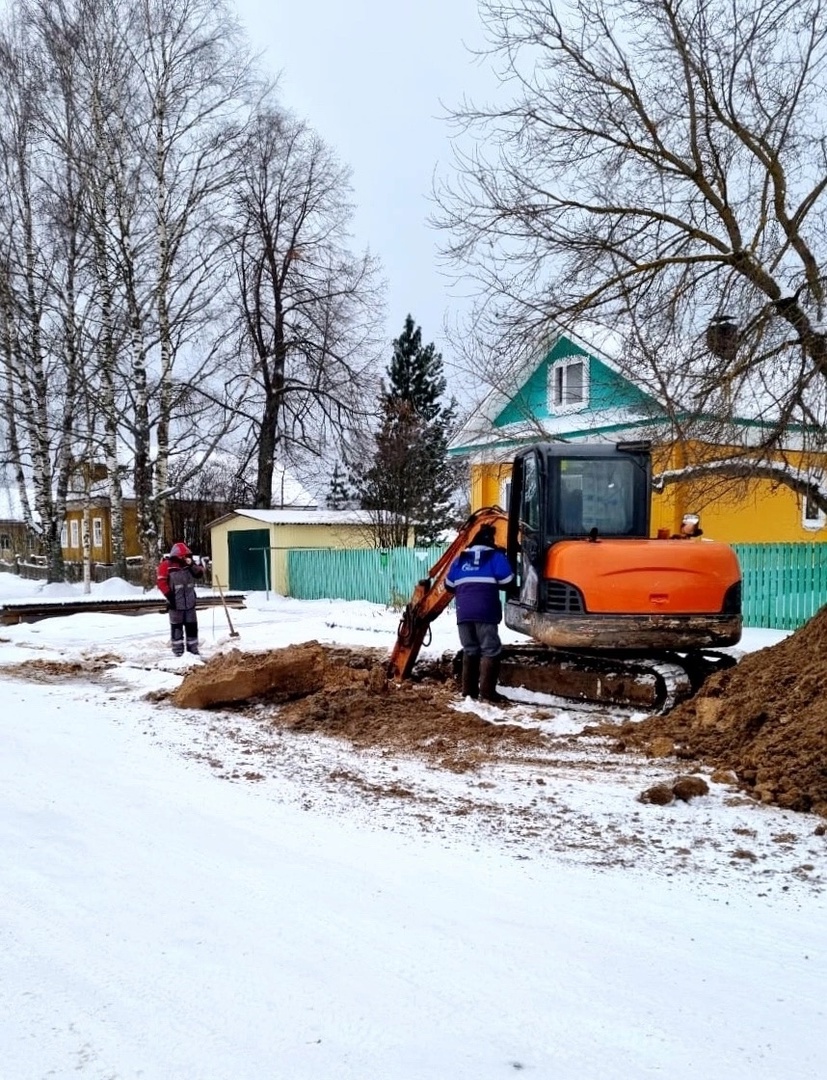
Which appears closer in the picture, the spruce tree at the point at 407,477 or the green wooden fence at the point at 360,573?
the green wooden fence at the point at 360,573

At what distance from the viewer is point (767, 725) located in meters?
6.28

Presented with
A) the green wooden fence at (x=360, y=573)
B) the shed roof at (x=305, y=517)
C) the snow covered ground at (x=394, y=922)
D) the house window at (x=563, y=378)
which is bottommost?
the snow covered ground at (x=394, y=922)

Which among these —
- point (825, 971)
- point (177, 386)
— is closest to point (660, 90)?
point (825, 971)

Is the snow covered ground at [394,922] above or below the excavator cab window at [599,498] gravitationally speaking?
below

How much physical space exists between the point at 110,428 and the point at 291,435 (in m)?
9.15

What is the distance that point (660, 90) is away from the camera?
10.8 meters

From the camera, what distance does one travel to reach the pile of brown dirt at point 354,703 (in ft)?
22.9

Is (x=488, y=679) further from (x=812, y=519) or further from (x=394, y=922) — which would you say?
(x=812, y=519)

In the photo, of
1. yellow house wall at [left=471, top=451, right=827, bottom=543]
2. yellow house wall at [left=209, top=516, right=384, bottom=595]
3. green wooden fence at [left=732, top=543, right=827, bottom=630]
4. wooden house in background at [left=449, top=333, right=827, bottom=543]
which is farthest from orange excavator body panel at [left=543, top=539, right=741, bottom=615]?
yellow house wall at [left=209, top=516, right=384, bottom=595]

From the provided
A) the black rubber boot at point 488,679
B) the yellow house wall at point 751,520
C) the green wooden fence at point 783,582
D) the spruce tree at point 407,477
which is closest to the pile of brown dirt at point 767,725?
the black rubber boot at point 488,679

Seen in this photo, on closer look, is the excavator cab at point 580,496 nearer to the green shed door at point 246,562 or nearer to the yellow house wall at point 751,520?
the yellow house wall at point 751,520

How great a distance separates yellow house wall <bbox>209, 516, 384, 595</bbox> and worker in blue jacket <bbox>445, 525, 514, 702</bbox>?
16.4 m

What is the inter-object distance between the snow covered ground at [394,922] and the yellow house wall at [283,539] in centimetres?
1831

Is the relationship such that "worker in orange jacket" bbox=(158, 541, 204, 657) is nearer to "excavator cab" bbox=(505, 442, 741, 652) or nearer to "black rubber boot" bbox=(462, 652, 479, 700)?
"black rubber boot" bbox=(462, 652, 479, 700)
